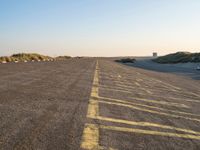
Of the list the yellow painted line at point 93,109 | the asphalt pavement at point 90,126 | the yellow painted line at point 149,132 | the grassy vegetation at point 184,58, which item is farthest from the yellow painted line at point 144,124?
the grassy vegetation at point 184,58

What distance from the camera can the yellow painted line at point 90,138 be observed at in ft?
15.7

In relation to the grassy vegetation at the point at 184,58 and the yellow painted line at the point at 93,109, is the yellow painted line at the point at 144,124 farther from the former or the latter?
the grassy vegetation at the point at 184,58

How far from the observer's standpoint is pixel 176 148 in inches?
204

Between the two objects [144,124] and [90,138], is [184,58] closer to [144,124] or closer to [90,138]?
[144,124]

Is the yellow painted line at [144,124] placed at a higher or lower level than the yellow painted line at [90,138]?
lower

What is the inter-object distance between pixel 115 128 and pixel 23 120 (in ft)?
5.44

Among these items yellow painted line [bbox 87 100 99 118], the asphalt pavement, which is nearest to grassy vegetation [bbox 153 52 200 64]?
yellow painted line [bbox 87 100 99 118]

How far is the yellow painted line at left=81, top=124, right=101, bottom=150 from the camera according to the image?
4.80 meters

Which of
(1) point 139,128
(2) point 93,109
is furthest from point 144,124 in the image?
(2) point 93,109

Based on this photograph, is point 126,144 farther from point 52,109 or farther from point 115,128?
point 52,109

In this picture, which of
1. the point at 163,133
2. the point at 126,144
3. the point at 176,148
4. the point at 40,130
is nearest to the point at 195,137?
the point at 163,133

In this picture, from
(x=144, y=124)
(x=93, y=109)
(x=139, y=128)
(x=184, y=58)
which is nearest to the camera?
(x=139, y=128)

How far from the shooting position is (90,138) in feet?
17.1

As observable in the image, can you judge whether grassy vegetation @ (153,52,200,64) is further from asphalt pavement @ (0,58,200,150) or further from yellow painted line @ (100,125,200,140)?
yellow painted line @ (100,125,200,140)
